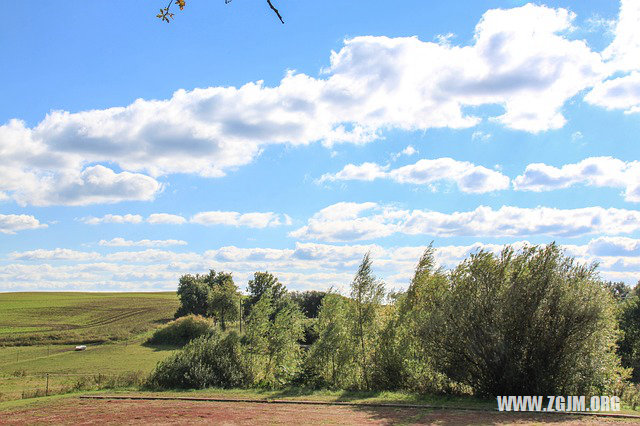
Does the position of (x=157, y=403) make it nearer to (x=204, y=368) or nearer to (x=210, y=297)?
(x=204, y=368)

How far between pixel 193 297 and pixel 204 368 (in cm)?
6114

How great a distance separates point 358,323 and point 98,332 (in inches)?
2157

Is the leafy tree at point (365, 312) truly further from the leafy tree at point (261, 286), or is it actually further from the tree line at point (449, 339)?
the leafy tree at point (261, 286)

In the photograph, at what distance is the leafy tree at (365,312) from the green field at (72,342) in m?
14.3

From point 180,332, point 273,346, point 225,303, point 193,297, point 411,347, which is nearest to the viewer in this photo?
point 411,347

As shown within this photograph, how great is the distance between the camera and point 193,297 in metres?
87.2

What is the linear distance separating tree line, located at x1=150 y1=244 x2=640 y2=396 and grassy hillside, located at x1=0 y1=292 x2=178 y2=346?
43.3 metres

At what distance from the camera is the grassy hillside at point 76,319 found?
64812 mm

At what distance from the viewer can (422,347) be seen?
2469 centimetres

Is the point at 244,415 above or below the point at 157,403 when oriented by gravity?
above

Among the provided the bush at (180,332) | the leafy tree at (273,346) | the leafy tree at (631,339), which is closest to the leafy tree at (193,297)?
the bush at (180,332)

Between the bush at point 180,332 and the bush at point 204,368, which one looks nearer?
the bush at point 204,368

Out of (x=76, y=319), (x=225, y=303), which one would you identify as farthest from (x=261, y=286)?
(x=76, y=319)

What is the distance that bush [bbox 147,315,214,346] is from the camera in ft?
→ 218
